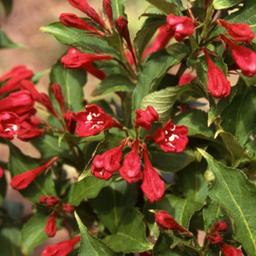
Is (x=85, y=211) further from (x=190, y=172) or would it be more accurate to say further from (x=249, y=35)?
(x=249, y=35)

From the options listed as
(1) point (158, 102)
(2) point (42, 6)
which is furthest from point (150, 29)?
(2) point (42, 6)

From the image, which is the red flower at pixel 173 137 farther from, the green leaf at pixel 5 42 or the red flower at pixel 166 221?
the green leaf at pixel 5 42

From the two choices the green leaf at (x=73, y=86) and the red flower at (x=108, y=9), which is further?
the green leaf at (x=73, y=86)

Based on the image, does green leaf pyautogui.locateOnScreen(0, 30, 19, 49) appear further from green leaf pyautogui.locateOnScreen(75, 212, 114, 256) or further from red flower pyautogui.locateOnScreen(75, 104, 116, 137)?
green leaf pyautogui.locateOnScreen(75, 212, 114, 256)

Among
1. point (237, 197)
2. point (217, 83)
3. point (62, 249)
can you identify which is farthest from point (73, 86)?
point (237, 197)

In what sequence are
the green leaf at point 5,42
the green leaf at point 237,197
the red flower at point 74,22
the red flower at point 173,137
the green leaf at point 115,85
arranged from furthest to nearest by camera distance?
the green leaf at point 5,42, the green leaf at point 115,85, the red flower at point 74,22, the red flower at point 173,137, the green leaf at point 237,197

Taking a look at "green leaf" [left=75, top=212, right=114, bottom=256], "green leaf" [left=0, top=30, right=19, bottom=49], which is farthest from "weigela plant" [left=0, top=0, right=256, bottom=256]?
"green leaf" [left=0, top=30, right=19, bottom=49]

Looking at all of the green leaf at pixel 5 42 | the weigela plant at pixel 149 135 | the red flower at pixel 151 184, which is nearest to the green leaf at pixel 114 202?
the weigela plant at pixel 149 135
